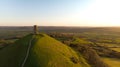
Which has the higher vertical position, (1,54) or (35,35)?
(35,35)

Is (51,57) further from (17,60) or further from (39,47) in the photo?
(17,60)

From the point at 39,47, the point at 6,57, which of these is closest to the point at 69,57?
the point at 39,47

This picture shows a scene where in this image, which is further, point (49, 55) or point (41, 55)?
point (49, 55)

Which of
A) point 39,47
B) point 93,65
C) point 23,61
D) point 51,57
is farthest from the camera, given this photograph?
point 93,65

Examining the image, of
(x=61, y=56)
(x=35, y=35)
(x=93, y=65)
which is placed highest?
(x=35, y=35)

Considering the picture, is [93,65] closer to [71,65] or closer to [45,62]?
[71,65]

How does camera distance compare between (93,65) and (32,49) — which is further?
(93,65)

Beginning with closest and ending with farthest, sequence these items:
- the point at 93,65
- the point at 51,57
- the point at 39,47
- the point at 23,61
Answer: the point at 23,61
the point at 51,57
the point at 39,47
the point at 93,65
